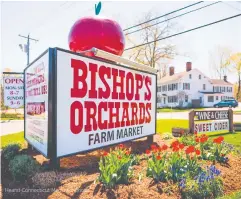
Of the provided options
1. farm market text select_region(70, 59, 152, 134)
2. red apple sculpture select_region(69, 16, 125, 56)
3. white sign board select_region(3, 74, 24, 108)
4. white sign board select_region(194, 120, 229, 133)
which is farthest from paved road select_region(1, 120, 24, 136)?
white sign board select_region(194, 120, 229, 133)

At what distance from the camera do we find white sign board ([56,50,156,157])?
4957 mm

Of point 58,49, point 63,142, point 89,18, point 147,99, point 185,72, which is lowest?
point 63,142

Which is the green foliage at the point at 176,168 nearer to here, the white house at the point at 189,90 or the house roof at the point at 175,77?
the white house at the point at 189,90

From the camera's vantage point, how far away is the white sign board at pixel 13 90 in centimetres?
759

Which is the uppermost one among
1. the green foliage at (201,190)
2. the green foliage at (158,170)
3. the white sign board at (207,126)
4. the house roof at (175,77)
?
the house roof at (175,77)

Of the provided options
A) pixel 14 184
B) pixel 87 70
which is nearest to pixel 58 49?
pixel 87 70

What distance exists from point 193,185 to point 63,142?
2.62 metres

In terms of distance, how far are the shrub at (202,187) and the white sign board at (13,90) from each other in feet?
18.6

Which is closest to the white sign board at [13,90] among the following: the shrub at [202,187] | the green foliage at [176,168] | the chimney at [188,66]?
the green foliage at [176,168]

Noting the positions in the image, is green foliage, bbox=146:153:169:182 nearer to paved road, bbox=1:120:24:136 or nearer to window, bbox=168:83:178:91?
paved road, bbox=1:120:24:136

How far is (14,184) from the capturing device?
449cm

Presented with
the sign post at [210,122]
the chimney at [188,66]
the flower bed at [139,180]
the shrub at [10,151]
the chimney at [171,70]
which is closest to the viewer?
the flower bed at [139,180]

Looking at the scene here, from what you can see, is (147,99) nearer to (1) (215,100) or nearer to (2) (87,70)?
(2) (87,70)

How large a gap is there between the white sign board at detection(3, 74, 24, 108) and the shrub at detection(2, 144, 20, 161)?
170 cm
